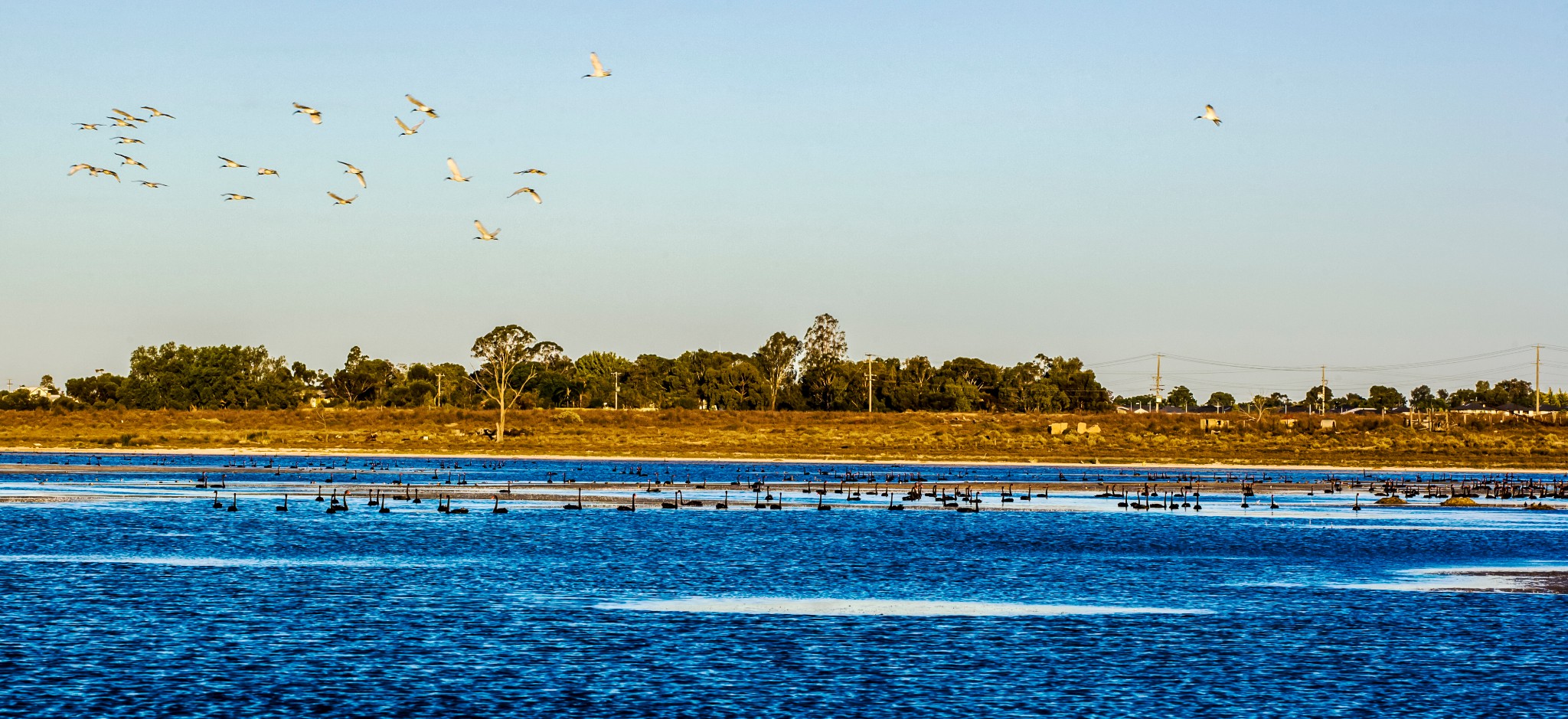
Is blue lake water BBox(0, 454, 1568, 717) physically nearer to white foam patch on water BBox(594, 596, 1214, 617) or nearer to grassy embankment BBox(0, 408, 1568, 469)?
white foam patch on water BBox(594, 596, 1214, 617)

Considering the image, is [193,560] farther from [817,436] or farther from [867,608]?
[817,436]

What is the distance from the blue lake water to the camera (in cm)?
2406

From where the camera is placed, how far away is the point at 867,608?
113 feet

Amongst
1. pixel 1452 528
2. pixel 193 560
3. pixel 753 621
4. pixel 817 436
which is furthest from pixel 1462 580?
pixel 817 436

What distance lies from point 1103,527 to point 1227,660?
30.5 meters

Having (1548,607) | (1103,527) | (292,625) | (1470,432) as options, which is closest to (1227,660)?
(1548,607)

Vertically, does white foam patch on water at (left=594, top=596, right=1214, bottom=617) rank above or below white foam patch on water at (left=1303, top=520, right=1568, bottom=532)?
below

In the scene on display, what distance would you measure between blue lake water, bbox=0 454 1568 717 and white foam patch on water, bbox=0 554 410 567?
0.20 meters

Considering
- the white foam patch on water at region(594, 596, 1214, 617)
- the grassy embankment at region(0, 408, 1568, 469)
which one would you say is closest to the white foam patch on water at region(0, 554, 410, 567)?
the white foam patch on water at region(594, 596, 1214, 617)

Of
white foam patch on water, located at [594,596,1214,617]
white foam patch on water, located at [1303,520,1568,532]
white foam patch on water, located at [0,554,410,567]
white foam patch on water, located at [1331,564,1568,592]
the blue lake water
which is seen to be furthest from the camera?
white foam patch on water, located at [1303,520,1568,532]

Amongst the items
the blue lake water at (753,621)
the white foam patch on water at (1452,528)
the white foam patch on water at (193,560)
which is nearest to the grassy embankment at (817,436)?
the white foam patch on water at (1452,528)

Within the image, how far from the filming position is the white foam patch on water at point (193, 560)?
41.3 metres

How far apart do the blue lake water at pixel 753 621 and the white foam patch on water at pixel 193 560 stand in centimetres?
20

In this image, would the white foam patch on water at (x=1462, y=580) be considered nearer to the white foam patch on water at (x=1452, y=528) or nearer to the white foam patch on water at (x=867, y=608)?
the white foam patch on water at (x=867, y=608)
